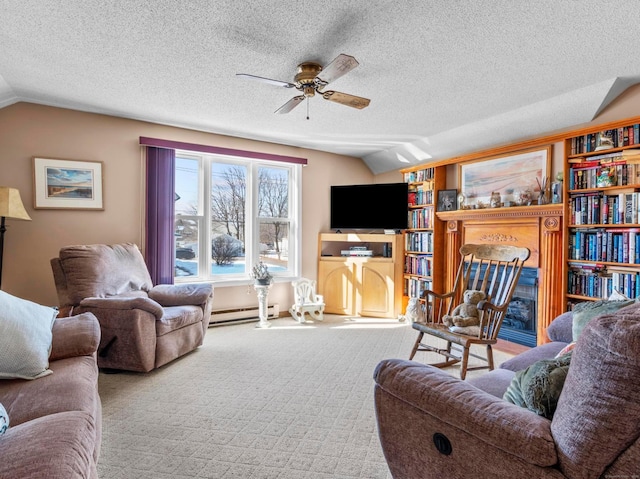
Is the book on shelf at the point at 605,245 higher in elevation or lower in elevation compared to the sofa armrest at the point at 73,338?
higher

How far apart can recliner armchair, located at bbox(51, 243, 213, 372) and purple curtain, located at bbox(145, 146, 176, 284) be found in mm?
301

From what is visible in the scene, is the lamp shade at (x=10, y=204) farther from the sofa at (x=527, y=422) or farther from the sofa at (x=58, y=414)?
the sofa at (x=527, y=422)

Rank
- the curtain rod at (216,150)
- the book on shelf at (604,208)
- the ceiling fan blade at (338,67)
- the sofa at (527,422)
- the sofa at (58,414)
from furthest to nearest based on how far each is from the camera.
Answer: the curtain rod at (216,150) < the book on shelf at (604,208) < the ceiling fan blade at (338,67) < the sofa at (58,414) < the sofa at (527,422)

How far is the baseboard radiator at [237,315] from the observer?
425cm

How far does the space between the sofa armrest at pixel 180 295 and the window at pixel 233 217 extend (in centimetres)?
82

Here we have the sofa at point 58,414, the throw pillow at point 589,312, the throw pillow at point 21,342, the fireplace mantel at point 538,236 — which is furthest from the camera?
the fireplace mantel at point 538,236

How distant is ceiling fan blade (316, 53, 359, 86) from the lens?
198 cm

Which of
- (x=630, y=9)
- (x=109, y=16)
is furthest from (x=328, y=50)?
(x=630, y=9)

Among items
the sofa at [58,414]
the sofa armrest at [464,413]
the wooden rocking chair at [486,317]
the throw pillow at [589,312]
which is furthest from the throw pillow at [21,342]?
the throw pillow at [589,312]

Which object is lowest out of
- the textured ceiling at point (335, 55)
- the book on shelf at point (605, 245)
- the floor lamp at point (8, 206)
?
the book on shelf at point (605, 245)

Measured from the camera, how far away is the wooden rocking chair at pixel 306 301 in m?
4.50

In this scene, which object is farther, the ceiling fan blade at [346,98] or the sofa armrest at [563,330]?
the ceiling fan blade at [346,98]

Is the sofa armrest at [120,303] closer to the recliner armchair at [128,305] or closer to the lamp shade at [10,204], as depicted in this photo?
the recliner armchair at [128,305]

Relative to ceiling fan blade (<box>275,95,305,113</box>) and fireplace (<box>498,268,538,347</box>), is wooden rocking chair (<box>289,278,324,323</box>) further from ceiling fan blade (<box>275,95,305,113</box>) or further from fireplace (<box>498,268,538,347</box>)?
ceiling fan blade (<box>275,95,305,113</box>)
